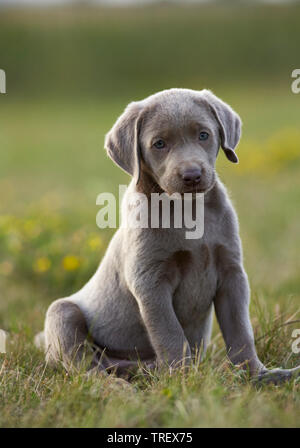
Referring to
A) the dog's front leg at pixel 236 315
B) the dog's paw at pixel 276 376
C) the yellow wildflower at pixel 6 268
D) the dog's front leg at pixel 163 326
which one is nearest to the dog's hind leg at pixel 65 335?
the dog's front leg at pixel 163 326

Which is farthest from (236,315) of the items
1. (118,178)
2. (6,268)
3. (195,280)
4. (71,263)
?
(118,178)

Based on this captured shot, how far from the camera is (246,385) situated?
11.1 feet

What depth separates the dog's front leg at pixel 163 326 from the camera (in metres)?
3.58

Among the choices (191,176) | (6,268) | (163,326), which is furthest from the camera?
(6,268)

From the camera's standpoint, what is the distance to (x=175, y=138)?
354cm

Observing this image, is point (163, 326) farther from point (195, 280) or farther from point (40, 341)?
point (40, 341)

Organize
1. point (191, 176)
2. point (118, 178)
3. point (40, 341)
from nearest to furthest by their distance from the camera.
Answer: point (191, 176), point (40, 341), point (118, 178)

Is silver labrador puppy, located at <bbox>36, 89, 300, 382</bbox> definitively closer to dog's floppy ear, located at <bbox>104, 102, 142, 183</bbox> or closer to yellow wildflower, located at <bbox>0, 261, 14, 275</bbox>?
dog's floppy ear, located at <bbox>104, 102, 142, 183</bbox>

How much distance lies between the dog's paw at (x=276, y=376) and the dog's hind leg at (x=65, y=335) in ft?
3.20

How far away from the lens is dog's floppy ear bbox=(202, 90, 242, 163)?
3.65m

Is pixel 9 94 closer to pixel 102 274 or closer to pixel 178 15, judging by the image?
pixel 178 15

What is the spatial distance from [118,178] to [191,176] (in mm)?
9444

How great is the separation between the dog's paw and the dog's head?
969 millimetres

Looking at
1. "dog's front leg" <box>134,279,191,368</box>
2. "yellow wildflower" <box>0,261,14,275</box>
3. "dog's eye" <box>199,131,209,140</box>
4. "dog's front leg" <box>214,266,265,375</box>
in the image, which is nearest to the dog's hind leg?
"dog's front leg" <box>134,279,191,368</box>
